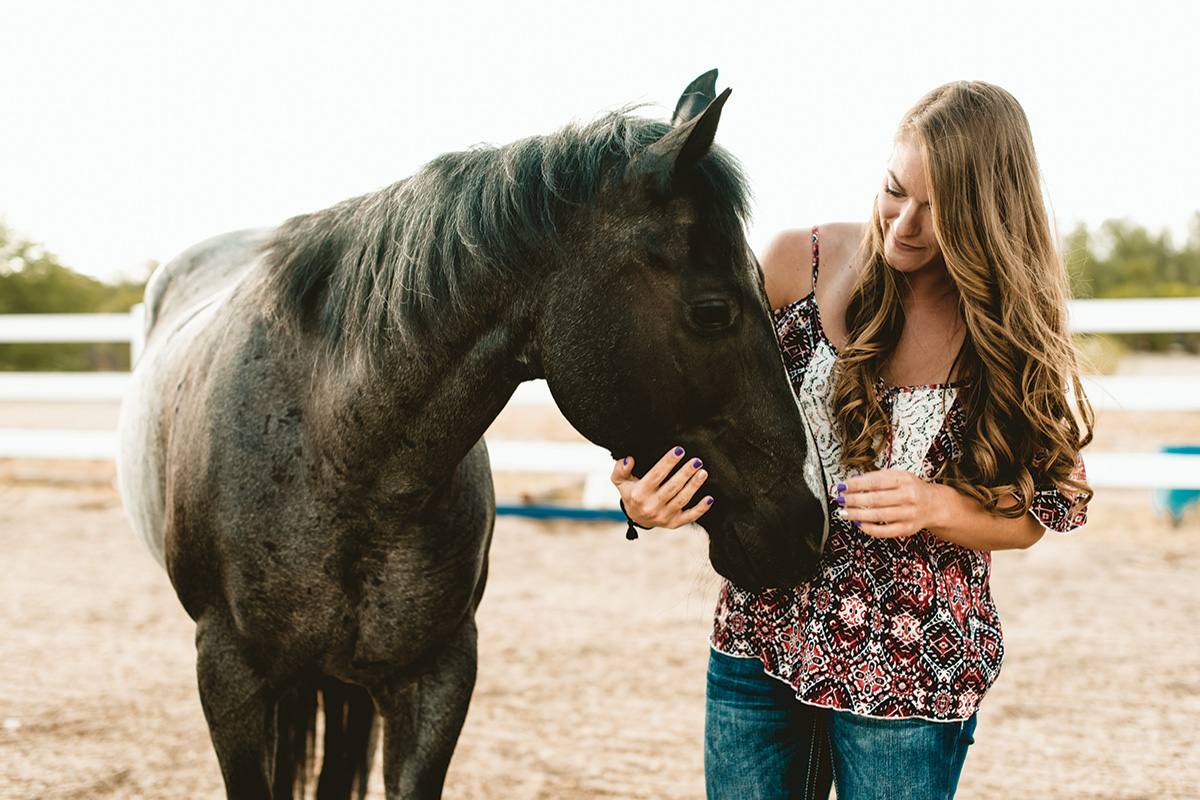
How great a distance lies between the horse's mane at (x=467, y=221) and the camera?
4.66 ft

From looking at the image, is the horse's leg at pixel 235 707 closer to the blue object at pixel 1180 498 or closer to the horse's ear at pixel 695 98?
the horse's ear at pixel 695 98

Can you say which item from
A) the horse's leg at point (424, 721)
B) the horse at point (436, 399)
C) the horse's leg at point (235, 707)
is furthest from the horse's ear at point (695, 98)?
the horse's leg at point (235, 707)

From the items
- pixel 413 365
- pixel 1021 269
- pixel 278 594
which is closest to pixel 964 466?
pixel 1021 269

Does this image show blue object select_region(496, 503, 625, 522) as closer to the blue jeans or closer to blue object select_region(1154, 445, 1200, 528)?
blue object select_region(1154, 445, 1200, 528)

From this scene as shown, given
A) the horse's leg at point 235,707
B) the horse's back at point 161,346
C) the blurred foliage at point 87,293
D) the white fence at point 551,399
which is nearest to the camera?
the horse's leg at point 235,707

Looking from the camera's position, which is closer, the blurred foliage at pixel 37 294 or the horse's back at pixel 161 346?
the horse's back at pixel 161 346

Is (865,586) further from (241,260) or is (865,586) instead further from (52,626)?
(52,626)

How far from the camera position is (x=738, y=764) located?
1.60 meters

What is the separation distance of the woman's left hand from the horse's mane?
1.64ft

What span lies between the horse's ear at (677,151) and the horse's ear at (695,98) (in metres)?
0.17

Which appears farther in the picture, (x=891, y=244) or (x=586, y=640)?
(x=586, y=640)

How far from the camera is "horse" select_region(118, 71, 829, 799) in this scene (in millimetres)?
1377

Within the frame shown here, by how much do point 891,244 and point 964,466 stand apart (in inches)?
17.0

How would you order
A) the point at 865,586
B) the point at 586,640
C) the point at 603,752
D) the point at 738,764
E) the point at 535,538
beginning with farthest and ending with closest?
the point at 535,538, the point at 586,640, the point at 603,752, the point at 738,764, the point at 865,586
